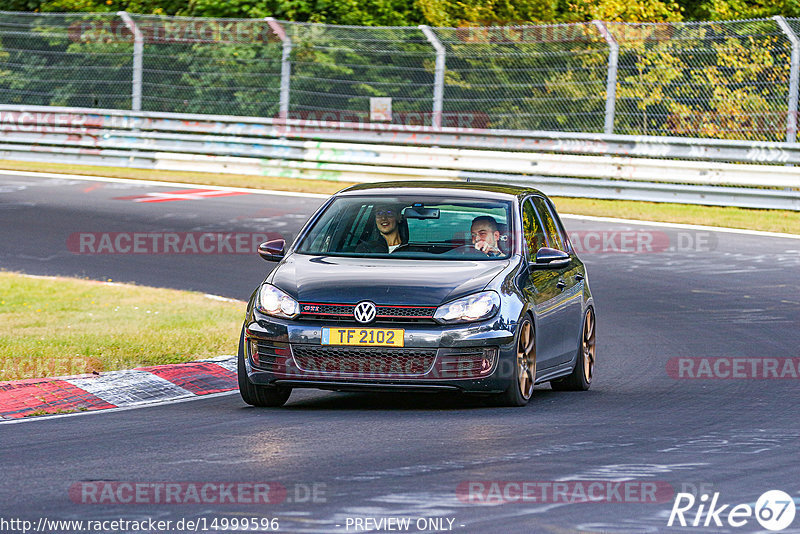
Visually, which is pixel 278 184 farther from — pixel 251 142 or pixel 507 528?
pixel 507 528

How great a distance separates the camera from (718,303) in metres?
14.9

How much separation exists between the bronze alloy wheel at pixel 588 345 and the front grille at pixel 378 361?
222 cm

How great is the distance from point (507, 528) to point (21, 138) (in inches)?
932

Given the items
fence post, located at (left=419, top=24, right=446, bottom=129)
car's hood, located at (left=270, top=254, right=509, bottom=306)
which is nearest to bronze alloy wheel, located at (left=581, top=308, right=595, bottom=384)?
car's hood, located at (left=270, top=254, right=509, bottom=306)

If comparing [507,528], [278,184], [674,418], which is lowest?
[278,184]

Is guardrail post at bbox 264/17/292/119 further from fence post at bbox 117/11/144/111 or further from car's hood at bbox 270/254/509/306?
car's hood at bbox 270/254/509/306

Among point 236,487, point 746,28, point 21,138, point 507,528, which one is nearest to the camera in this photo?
point 507,528

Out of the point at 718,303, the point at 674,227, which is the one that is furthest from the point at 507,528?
the point at 674,227

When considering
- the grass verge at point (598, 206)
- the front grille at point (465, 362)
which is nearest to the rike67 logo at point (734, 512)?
the front grille at point (465, 362)

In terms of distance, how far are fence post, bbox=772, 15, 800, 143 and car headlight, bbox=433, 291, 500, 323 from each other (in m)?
13.4

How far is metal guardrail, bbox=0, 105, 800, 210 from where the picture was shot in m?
22.0

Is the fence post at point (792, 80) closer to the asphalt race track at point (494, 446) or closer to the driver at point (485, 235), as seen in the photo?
the asphalt race track at point (494, 446)

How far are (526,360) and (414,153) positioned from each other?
1539 cm

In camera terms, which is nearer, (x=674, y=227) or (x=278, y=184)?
(x=674, y=227)
